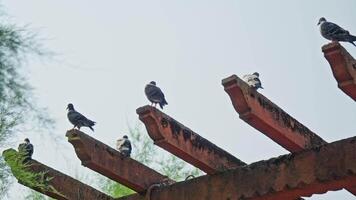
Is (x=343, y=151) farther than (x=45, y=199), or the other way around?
(x=45, y=199)

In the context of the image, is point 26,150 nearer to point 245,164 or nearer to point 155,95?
point 155,95

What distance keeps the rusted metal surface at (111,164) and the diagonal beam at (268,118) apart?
1490 millimetres

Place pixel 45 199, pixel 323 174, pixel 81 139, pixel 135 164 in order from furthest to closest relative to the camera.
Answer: pixel 45 199, pixel 135 164, pixel 81 139, pixel 323 174

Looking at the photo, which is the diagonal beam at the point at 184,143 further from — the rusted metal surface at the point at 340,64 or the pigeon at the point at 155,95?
the rusted metal surface at the point at 340,64

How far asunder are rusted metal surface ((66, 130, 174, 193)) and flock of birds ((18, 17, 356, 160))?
172 mm

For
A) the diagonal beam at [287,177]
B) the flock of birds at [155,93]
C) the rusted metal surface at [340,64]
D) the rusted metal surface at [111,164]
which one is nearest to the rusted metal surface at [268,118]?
the diagonal beam at [287,177]

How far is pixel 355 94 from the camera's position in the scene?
207 inches

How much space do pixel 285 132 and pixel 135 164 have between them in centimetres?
161

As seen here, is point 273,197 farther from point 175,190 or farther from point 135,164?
point 135,164

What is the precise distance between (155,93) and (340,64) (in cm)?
261

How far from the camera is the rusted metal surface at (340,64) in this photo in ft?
16.9

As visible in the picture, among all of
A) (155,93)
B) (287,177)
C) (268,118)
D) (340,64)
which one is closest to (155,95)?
(155,93)

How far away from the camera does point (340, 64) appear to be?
516 centimetres

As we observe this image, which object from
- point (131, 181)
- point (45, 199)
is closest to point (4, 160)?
point (131, 181)
